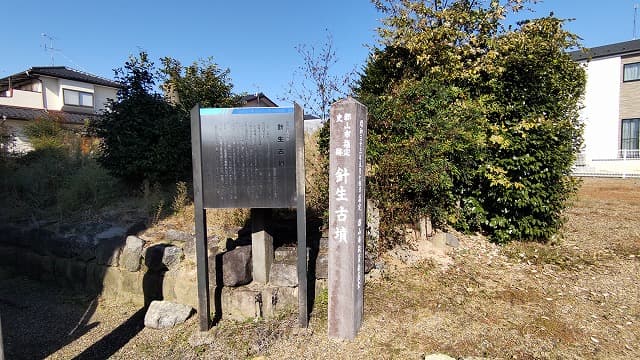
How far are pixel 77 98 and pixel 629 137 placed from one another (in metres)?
32.6

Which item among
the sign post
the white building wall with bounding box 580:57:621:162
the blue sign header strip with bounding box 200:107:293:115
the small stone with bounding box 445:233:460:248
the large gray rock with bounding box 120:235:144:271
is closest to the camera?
the sign post

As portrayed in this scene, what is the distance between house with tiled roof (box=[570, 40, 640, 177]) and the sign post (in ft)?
59.9

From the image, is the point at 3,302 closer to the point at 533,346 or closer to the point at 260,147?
the point at 260,147

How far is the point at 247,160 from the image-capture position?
323 centimetres

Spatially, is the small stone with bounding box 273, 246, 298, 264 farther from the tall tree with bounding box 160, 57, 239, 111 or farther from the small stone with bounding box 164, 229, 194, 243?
the tall tree with bounding box 160, 57, 239, 111

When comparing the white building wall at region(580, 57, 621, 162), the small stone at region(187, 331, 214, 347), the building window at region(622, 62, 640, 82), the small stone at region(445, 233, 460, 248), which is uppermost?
the building window at region(622, 62, 640, 82)

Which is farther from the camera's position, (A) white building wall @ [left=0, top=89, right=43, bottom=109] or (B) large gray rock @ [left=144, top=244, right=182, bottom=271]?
(A) white building wall @ [left=0, top=89, right=43, bottom=109]

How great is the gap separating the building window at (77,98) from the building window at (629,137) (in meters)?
31.8

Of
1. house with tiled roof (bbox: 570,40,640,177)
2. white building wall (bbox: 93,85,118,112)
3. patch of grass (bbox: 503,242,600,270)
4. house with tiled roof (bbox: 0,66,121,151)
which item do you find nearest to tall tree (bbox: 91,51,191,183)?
patch of grass (bbox: 503,242,600,270)

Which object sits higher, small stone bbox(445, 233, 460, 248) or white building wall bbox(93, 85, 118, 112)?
white building wall bbox(93, 85, 118, 112)

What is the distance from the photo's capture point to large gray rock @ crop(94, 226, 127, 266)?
4574mm

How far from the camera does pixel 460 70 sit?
5.32 m

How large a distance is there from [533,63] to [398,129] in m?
2.17

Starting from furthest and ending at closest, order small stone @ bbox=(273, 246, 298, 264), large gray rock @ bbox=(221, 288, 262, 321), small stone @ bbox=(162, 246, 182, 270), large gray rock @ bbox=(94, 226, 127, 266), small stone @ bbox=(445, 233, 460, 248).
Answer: small stone @ bbox=(445, 233, 460, 248), large gray rock @ bbox=(94, 226, 127, 266), small stone @ bbox=(162, 246, 182, 270), small stone @ bbox=(273, 246, 298, 264), large gray rock @ bbox=(221, 288, 262, 321)
